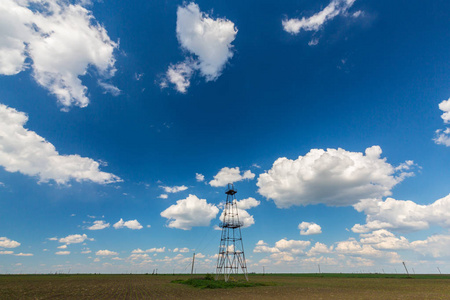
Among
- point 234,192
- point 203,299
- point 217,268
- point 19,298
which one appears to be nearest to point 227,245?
point 217,268

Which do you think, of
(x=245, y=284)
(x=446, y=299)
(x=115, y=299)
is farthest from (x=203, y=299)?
(x=446, y=299)

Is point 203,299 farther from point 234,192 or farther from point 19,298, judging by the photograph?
point 234,192

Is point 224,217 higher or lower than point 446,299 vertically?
higher

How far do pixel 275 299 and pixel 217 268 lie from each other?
27163 mm

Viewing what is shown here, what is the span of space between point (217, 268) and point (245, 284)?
25.9ft

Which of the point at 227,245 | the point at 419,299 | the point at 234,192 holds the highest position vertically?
the point at 234,192

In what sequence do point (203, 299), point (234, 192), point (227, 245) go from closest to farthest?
point (203, 299) → point (227, 245) → point (234, 192)

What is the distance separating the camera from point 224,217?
56.5 meters

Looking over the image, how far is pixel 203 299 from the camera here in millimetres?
29500

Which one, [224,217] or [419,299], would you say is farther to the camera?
[224,217]

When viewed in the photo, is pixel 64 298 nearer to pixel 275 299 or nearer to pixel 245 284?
pixel 275 299

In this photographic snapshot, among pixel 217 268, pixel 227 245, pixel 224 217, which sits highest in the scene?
pixel 224 217

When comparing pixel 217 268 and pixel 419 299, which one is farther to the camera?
pixel 217 268

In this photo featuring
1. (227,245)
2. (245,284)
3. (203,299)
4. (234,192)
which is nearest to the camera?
(203,299)
